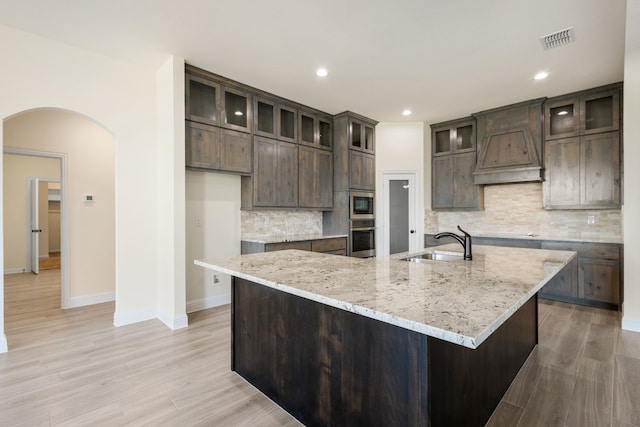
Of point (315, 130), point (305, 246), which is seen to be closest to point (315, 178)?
point (315, 130)

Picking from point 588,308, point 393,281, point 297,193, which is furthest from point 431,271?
point 588,308

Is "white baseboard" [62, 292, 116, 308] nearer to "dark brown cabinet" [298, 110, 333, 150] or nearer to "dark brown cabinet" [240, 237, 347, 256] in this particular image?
"dark brown cabinet" [240, 237, 347, 256]

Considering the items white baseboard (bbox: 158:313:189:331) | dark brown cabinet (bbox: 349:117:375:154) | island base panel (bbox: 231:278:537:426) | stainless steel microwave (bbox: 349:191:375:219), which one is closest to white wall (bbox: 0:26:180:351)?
white baseboard (bbox: 158:313:189:331)

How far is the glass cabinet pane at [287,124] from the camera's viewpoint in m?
4.63

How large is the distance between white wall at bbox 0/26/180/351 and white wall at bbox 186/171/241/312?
1.30 ft

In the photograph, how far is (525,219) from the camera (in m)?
4.92

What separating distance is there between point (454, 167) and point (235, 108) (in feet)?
12.1

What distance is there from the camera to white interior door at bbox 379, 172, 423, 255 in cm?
568

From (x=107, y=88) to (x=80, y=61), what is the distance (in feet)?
1.03

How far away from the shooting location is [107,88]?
11.1 ft

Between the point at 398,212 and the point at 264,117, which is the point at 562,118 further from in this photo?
the point at 264,117

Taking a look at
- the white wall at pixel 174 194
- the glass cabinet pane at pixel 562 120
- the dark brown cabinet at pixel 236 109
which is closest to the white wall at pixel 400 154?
the glass cabinet pane at pixel 562 120

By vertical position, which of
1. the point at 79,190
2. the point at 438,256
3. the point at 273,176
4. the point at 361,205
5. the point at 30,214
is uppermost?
the point at 273,176

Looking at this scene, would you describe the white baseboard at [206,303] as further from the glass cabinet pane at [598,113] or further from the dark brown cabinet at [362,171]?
the glass cabinet pane at [598,113]
